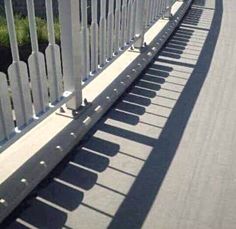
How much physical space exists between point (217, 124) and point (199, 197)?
990mm

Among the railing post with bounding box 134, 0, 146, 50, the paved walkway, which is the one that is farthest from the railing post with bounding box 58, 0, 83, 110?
the railing post with bounding box 134, 0, 146, 50

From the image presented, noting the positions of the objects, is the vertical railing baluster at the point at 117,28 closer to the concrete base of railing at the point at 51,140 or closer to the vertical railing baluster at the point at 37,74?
the concrete base of railing at the point at 51,140

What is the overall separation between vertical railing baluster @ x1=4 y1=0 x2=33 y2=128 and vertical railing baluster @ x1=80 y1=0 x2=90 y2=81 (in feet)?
2.44

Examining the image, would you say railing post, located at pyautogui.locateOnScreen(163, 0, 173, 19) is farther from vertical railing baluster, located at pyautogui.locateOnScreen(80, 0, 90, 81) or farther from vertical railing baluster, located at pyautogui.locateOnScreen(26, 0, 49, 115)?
vertical railing baluster, located at pyautogui.locateOnScreen(26, 0, 49, 115)

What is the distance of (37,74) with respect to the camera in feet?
7.64

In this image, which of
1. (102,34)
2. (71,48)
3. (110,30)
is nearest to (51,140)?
(71,48)

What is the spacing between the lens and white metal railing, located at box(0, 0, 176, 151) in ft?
6.97

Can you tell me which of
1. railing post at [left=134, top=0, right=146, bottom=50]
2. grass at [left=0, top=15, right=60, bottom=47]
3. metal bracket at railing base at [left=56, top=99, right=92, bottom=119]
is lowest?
grass at [left=0, top=15, right=60, bottom=47]

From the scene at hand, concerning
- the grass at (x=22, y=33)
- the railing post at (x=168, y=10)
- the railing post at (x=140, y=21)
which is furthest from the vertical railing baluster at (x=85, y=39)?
the railing post at (x=168, y=10)

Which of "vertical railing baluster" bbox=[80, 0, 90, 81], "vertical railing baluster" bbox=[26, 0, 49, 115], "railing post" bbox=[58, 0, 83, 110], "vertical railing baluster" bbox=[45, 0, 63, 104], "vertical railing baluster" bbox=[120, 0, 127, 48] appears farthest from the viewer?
"vertical railing baluster" bbox=[120, 0, 127, 48]

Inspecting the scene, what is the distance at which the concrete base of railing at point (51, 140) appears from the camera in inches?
86.7

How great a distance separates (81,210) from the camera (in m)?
2.27

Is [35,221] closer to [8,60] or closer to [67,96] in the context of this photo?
[67,96]

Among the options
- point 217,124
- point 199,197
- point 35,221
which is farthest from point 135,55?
point 35,221
